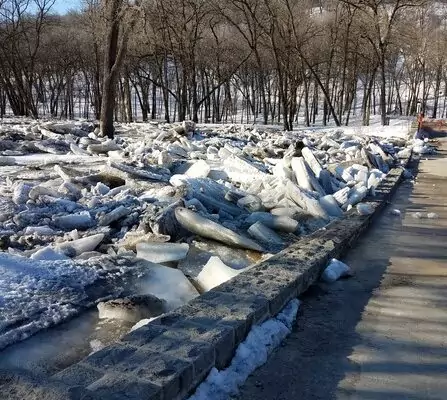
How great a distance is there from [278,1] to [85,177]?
22400 millimetres

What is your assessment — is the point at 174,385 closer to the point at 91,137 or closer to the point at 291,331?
the point at 291,331

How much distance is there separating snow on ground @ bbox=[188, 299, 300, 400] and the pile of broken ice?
0.75 m

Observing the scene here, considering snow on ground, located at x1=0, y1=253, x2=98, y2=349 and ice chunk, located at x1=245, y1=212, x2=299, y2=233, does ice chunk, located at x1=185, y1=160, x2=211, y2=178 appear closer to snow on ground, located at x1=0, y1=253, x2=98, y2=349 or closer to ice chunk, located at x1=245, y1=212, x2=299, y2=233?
ice chunk, located at x1=245, y1=212, x2=299, y2=233

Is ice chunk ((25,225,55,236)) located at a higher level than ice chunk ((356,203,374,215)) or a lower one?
higher

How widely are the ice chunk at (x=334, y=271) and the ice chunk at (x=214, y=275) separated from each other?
2.27 feet

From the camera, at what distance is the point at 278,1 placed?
86.7 ft

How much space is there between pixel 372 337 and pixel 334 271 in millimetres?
1055

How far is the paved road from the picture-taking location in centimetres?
240

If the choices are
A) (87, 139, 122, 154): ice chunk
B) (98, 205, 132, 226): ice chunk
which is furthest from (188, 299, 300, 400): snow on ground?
(87, 139, 122, 154): ice chunk

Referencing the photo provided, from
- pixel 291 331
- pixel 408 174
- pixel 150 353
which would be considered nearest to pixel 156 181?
pixel 291 331

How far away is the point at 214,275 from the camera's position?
3.80 meters

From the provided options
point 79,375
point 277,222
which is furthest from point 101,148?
point 79,375

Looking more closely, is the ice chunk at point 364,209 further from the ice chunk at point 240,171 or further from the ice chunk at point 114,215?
the ice chunk at point 114,215

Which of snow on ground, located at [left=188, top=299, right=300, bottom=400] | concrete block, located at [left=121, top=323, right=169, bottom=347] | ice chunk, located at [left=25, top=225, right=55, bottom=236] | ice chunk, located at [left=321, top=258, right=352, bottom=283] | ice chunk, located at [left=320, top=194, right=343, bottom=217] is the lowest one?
ice chunk, located at [left=320, top=194, right=343, bottom=217]
